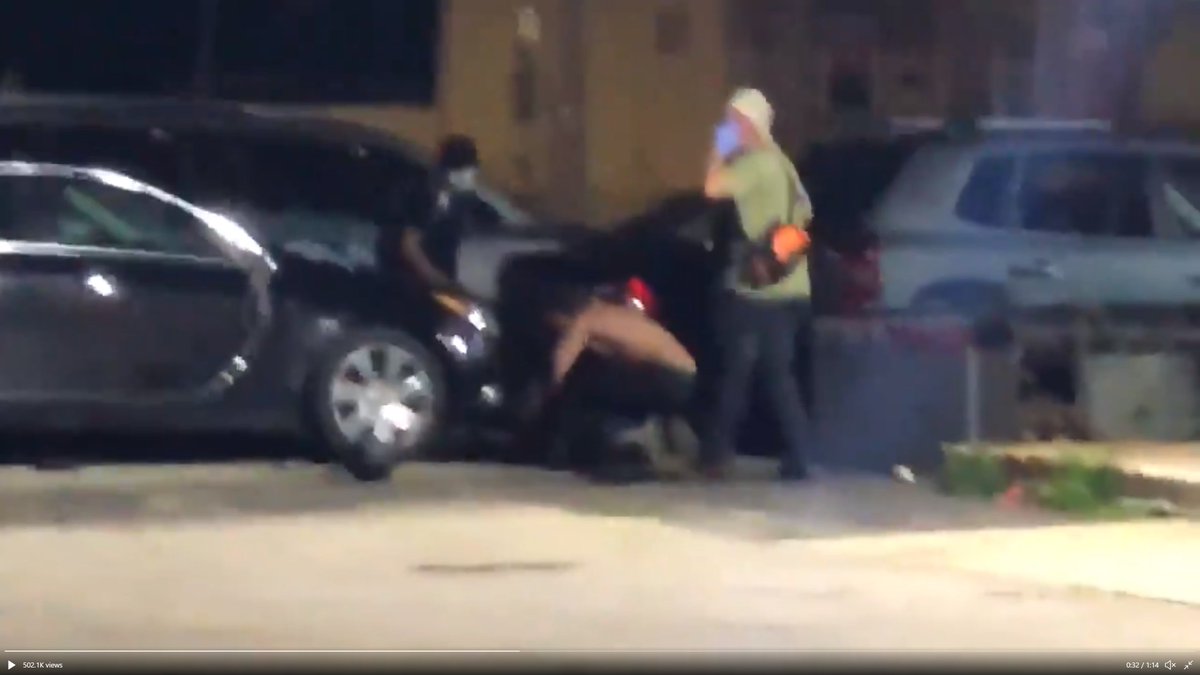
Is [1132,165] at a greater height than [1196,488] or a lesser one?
greater

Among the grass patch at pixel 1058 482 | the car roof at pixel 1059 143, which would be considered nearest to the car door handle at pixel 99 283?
the grass patch at pixel 1058 482

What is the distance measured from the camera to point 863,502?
A: 12.1 meters

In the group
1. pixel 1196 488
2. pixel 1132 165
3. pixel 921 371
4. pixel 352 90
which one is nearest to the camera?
pixel 1196 488

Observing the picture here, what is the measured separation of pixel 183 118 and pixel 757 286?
3.32 meters

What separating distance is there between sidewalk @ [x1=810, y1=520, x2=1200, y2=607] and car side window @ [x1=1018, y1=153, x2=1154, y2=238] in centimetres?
290

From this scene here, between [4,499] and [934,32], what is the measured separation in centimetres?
1250

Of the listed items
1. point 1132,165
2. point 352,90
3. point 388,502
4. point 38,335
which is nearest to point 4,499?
point 38,335

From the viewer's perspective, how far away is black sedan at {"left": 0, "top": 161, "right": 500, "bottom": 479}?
12.6 meters

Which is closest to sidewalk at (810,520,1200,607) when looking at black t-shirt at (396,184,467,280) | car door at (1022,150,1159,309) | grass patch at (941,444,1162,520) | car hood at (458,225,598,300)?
grass patch at (941,444,1162,520)

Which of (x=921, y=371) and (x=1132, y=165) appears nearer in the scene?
(x=921, y=371)

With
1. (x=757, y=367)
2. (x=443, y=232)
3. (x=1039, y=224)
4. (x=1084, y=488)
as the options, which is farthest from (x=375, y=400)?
(x=1039, y=224)

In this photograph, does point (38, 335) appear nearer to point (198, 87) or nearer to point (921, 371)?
point (921, 371)

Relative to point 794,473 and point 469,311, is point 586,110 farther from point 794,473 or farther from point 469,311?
point 794,473

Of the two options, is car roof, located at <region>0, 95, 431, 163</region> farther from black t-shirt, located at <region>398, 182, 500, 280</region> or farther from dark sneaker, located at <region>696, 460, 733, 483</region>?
dark sneaker, located at <region>696, 460, 733, 483</region>
